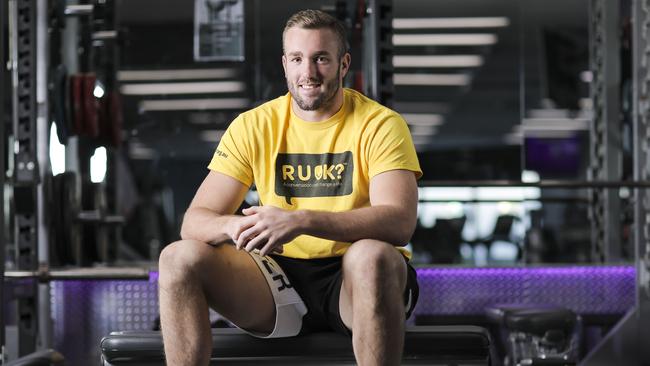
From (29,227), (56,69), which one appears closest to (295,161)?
(29,227)

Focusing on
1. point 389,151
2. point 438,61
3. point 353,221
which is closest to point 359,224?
point 353,221

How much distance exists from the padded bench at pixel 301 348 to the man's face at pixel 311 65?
0.56m

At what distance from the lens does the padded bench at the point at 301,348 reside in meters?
2.27

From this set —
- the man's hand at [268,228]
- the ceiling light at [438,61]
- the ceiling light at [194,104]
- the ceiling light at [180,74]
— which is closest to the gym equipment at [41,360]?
the man's hand at [268,228]

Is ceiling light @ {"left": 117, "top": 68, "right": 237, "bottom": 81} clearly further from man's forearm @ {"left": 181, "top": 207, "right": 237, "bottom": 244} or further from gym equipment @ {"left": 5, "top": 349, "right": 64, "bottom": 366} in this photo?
man's forearm @ {"left": 181, "top": 207, "right": 237, "bottom": 244}

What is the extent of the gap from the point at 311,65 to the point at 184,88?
4.34 meters

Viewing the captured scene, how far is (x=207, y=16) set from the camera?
462 centimetres

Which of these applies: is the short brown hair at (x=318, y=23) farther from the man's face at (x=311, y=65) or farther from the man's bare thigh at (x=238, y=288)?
the man's bare thigh at (x=238, y=288)

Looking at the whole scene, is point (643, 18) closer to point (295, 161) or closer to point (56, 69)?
point (295, 161)

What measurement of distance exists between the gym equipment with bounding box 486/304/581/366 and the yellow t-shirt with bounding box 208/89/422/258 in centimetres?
142

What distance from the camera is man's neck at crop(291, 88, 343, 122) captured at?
7.73 feet

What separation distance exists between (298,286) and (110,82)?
3.18m

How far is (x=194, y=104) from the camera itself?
6559 mm

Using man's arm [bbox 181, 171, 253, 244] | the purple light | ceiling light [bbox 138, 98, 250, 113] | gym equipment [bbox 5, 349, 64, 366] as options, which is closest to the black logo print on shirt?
man's arm [bbox 181, 171, 253, 244]
